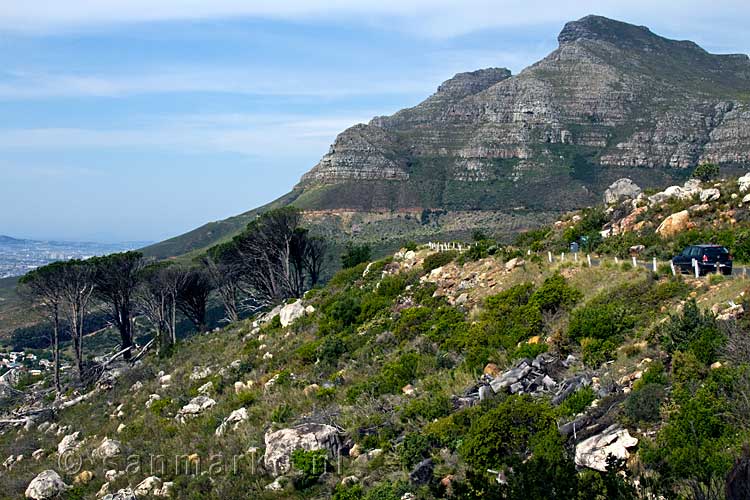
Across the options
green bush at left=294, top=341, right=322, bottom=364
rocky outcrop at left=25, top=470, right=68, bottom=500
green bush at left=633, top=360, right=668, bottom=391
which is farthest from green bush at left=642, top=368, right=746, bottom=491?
green bush at left=294, top=341, right=322, bottom=364

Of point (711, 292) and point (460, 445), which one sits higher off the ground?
point (711, 292)

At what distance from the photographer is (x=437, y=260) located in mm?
27344

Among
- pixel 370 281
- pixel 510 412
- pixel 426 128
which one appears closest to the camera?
pixel 510 412

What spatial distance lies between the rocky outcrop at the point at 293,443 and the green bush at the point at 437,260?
534 inches

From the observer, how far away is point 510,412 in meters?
11.7

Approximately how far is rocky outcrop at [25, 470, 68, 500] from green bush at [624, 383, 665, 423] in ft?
43.3

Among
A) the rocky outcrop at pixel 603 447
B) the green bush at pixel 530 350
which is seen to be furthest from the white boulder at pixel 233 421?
the rocky outcrop at pixel 603 447

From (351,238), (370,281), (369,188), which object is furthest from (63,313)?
(369,188)

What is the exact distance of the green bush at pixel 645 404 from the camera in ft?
33.6

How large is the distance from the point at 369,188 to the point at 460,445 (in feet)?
396

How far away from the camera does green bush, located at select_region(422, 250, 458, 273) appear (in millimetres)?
26931

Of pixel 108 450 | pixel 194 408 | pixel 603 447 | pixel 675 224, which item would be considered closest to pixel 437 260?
pixel 675 224

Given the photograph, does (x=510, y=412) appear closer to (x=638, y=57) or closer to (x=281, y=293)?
(x=281, y=293)

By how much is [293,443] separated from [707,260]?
11592 millimetres
